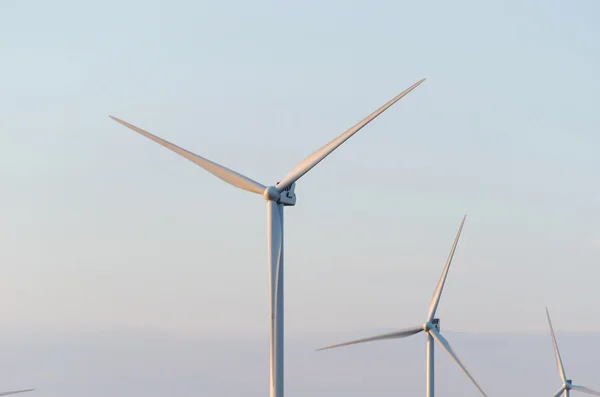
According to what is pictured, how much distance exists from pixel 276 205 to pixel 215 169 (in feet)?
16.7

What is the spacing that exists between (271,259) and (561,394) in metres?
64.5

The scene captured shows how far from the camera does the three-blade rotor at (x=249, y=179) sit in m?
65.1

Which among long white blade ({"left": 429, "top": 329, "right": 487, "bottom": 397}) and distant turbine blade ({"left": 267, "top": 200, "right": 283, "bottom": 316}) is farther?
long white blade ({"left": 429, "top": 329, "right": 487, "bottom": 397})

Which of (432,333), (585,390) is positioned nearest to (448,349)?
(432,333)

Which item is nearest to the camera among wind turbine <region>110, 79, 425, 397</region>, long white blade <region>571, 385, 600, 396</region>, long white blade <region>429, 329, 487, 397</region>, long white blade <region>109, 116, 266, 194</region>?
wind turbine <region>110, 79, 425, 397</region>

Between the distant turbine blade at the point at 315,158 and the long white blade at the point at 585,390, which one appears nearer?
the distant turbine blade at the point at 315,158

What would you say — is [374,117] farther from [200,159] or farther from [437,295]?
[437,295]

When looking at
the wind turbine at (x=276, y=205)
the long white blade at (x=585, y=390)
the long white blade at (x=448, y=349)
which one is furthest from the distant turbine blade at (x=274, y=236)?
the long white blade at (x=585, y=390)

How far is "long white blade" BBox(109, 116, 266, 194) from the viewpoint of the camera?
218ft

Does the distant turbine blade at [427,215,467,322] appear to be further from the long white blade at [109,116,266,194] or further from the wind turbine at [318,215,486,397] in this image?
the long white blade at [109,116,266,194]

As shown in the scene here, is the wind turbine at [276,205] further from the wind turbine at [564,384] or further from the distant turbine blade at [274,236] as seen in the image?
the wind turbine at [564,384]

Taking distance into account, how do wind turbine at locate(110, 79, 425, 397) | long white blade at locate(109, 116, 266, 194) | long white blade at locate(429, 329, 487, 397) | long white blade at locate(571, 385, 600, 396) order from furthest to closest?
long white blade at locate(571, 385, 600, 396), long white blade at locate(429, 329, 487, 397), long white blade at locate(109, 116, 266, 194), wind turbine at locate(110, 79, 425, 397)

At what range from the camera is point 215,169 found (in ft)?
225

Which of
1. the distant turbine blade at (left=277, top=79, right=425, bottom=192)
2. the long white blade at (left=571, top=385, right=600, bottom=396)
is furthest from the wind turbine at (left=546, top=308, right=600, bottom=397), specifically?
the distant turbine blade at (left=277, top=79, right=425, bottom=192)
